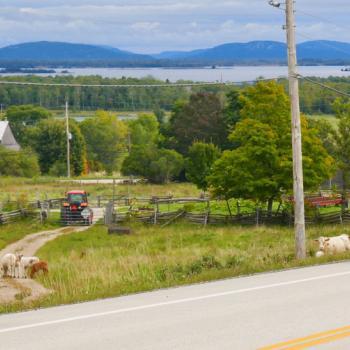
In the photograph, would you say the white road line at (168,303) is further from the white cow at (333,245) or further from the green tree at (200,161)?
the green tree at (200,161)

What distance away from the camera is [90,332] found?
11.0 meters

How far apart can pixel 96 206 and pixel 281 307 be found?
144 ft

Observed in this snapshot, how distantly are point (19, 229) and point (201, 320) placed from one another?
32679mm

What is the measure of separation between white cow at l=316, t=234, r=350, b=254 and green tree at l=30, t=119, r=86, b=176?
7481 centimetres

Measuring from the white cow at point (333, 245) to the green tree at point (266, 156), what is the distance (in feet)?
50.3

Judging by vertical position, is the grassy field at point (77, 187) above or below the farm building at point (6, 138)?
below

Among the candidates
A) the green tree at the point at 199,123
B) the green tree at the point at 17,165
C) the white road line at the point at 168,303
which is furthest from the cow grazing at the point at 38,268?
the green tree at the point at 17,165

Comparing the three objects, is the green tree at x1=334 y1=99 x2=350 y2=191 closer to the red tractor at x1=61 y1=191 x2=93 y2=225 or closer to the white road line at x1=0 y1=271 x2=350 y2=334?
the red tractor at x1=61 y1=191 x2=93 y2=225

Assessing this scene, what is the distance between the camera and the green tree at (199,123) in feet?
288

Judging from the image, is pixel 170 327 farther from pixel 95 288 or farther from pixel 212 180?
pixel 212 180

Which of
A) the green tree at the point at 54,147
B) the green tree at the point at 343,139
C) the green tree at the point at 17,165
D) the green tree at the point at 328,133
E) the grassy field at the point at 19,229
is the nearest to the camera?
the grassy field at the point at 19,229

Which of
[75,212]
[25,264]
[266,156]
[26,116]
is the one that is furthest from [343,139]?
[26,116]

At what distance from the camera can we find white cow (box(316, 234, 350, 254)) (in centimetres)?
2228

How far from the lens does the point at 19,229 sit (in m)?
43.3
